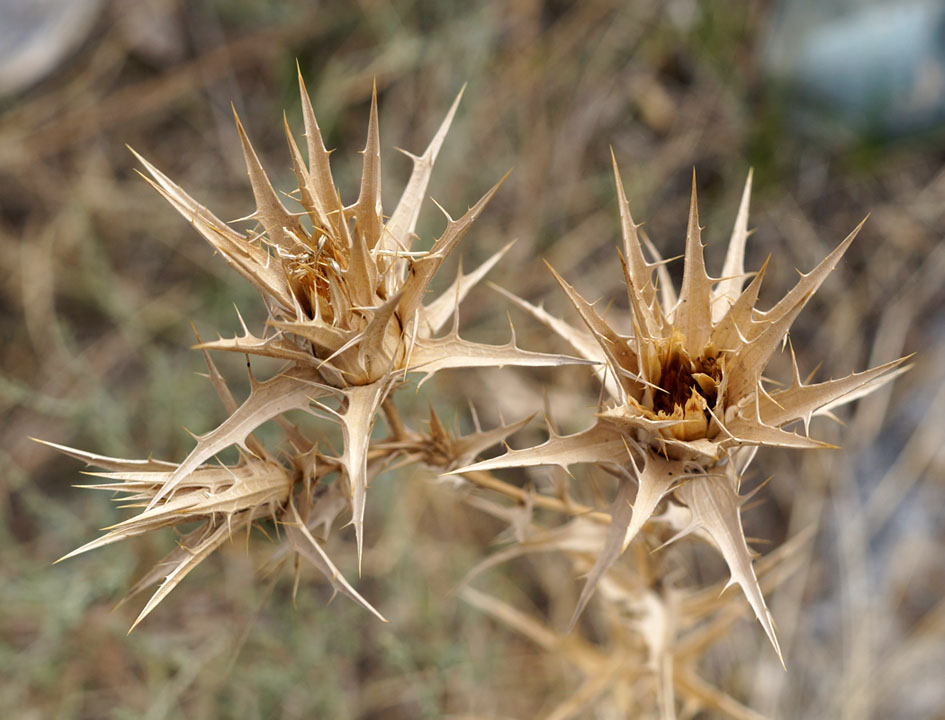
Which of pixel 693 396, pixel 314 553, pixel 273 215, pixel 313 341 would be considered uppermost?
pixel 273 215

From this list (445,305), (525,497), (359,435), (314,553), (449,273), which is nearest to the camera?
(359,435)

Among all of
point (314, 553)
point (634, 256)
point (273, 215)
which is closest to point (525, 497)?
point (314, 553)

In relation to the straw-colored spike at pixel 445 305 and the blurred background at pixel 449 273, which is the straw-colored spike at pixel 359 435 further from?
the blurred background at pixel 449 273

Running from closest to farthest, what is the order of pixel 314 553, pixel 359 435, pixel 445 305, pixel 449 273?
pixel 359 435, pixel 314 553, pixel 445 305, pixel 449 273

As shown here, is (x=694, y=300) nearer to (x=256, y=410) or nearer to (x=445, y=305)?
(x=445, y=305)

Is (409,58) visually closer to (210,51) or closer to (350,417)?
(210,51)

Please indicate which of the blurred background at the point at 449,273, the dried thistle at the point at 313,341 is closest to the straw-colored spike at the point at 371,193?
the dried thistle at the point at 313,341

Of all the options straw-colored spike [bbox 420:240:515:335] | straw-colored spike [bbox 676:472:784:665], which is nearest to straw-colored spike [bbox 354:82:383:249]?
straw-colored spike [bbox 420:240:515:335]
